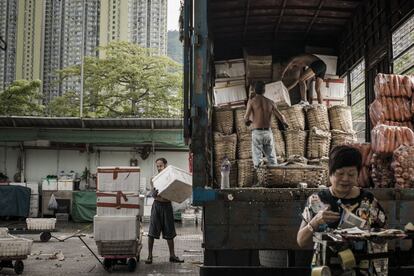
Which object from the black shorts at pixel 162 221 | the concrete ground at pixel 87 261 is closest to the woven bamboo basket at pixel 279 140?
the black shorts at pixel 162 221

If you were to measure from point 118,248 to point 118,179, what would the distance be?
1105mm

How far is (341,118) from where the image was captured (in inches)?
359

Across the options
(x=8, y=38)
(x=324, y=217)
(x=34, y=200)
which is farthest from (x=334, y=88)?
(x=8, y=38)

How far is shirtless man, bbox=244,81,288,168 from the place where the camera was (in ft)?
27.1

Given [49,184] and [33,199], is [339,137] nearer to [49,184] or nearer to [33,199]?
[49,184]

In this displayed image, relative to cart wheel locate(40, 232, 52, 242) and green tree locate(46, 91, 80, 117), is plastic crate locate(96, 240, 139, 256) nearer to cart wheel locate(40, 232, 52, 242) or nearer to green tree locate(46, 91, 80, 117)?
cart wheel locate(40, 232, 52, 242)

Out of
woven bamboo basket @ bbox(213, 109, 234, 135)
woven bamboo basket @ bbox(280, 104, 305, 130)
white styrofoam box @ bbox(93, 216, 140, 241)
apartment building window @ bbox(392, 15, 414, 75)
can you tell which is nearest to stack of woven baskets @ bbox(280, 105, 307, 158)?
woven bamboo basket @ bbox(280, 104, 305, 130)

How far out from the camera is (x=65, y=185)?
20859 millimetres

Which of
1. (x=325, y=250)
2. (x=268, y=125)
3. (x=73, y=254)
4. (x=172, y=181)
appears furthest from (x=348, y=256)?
(x=73, y=254)

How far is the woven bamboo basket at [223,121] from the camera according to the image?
8758 mm

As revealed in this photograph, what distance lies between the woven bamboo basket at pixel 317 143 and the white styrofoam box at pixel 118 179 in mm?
2755

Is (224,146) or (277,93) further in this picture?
(277,93)

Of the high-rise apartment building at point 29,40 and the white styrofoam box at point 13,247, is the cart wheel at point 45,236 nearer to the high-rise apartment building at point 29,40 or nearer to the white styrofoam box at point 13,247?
the white styrofoam box at point 13,247

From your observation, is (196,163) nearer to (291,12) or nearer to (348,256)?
(348,256)
